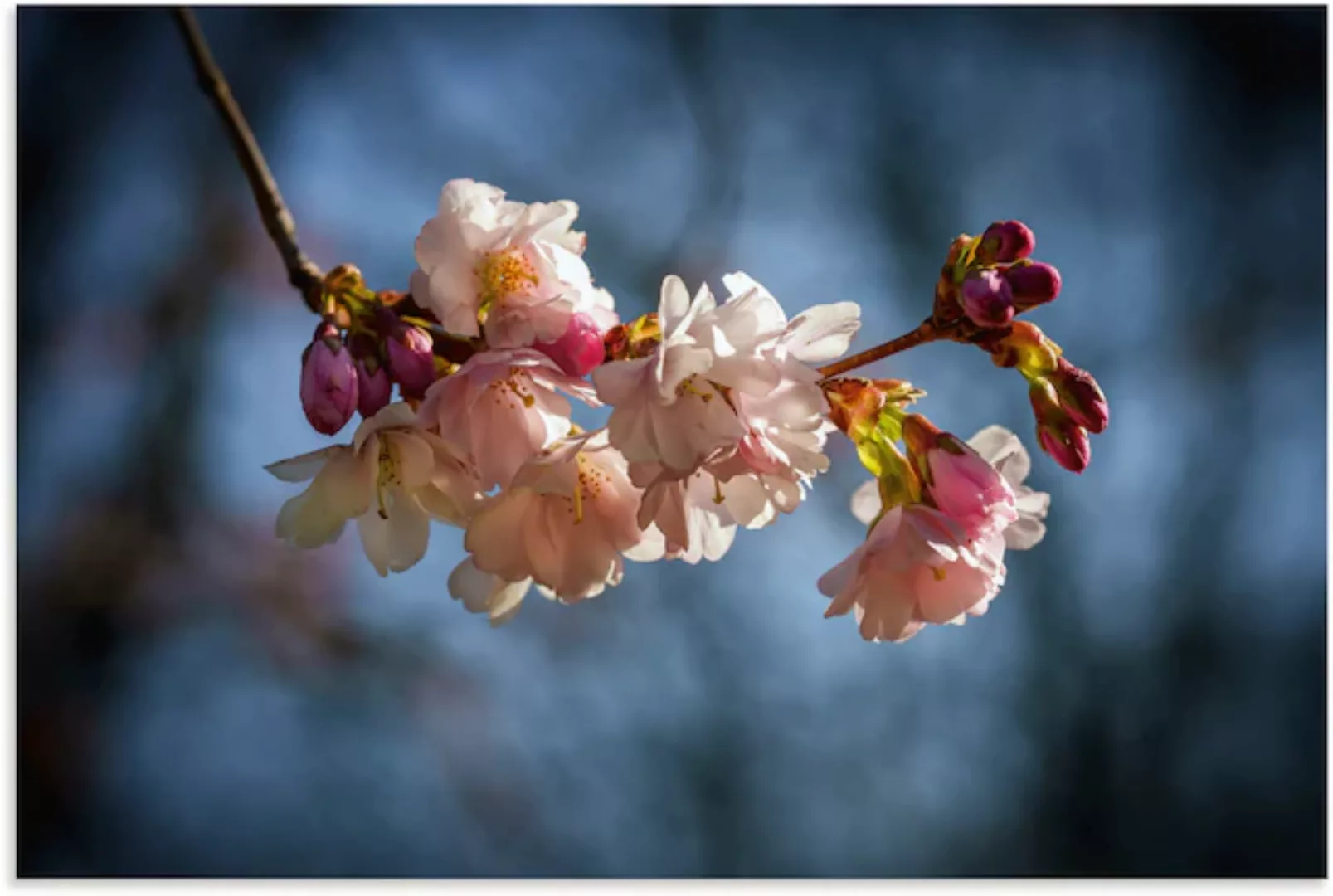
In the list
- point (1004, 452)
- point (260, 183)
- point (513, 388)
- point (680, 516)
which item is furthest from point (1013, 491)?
point (260, 183)

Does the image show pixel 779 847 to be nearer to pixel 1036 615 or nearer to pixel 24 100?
pixel 1036 615

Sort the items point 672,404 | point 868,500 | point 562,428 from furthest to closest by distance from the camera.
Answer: point 868,500
point 562,428
point 672,404

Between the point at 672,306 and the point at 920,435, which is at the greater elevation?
the point at 672,306

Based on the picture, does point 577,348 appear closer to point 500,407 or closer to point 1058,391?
point 500,407

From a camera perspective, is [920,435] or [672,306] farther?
[920,435]

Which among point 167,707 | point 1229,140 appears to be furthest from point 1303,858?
point 167,707

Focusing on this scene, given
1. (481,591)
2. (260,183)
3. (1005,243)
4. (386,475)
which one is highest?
(260,183)

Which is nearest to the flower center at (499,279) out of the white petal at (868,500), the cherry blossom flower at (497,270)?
the cherry blossom flower at (497,270)
